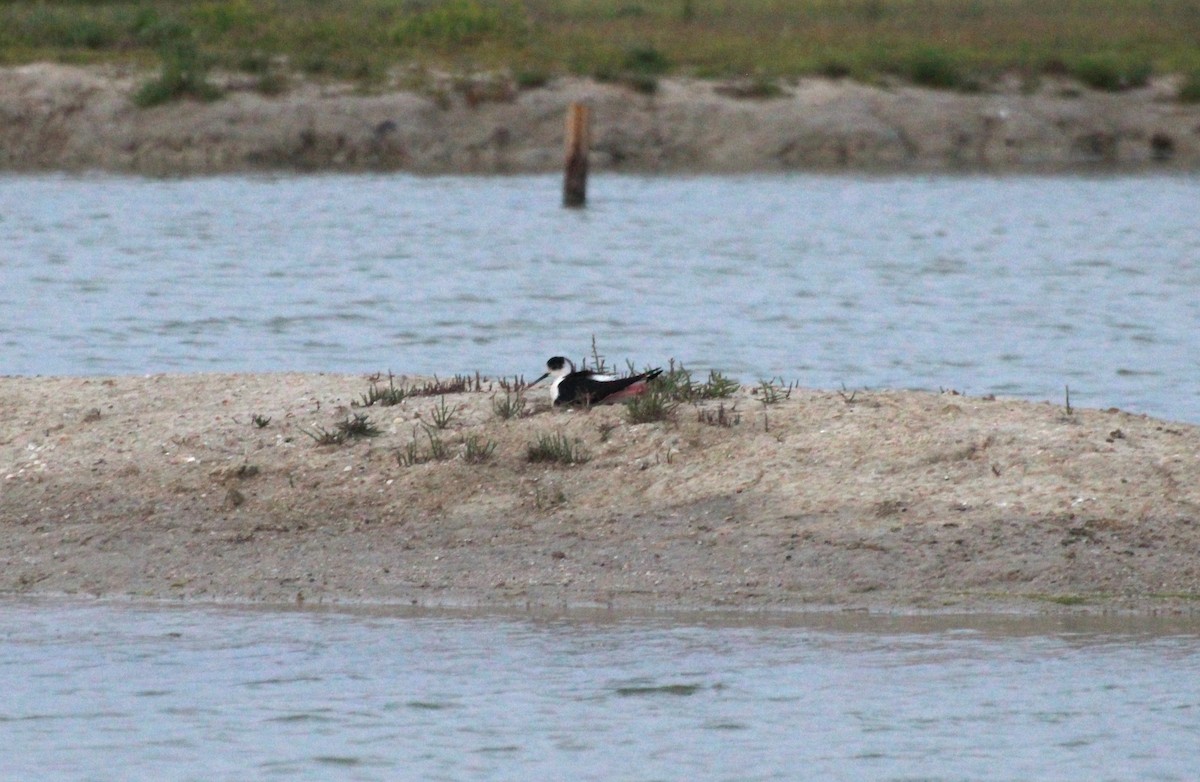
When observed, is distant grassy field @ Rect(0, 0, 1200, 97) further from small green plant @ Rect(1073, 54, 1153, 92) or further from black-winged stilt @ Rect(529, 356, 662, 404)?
black-winged stilt @ Rect(529, 356, 662, 404)

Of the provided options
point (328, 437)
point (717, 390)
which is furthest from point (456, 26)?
point (328, 437)

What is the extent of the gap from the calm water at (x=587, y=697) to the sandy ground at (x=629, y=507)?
0.43m

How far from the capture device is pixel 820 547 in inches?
373

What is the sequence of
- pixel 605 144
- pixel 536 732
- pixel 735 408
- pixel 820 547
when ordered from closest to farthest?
pixel 536 732
pixel 820 547
pixel 735 408
pixel 605 144

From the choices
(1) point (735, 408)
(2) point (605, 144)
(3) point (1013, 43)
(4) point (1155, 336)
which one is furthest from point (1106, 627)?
(3) point (1013, 43)

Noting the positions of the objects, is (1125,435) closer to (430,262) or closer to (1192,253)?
(430,262)

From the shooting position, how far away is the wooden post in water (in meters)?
29.5

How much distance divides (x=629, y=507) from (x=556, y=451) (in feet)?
1.98

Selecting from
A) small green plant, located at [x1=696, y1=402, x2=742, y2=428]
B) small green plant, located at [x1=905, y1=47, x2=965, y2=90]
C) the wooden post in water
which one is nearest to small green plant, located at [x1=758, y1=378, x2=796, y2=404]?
small green plant, located at [x1=696, y1=402, x2=742, y2=428]

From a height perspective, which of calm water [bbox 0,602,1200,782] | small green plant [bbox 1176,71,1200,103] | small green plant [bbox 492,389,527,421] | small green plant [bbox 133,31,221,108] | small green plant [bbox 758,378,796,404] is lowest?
calm water [bbox 0,602,1200,782]

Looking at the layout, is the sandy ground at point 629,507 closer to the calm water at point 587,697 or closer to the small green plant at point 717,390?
the small green plant at point 717,390

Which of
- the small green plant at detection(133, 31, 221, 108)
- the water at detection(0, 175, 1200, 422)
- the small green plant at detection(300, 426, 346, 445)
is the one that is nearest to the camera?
the small green plant at detection(300, 426, 346, 445)

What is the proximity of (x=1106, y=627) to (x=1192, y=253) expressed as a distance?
21.6 meters

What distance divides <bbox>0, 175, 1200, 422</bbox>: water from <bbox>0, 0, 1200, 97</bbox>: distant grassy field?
493 centimetres
